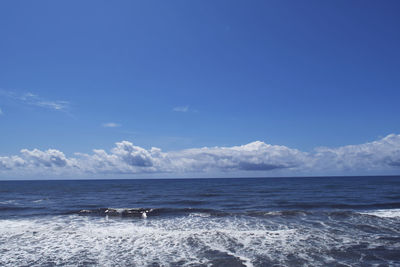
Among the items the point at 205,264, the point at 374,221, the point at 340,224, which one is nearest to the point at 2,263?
the point at 205,264

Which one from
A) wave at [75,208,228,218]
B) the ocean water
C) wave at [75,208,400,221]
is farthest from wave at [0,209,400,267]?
wave at [75,208,228,218]

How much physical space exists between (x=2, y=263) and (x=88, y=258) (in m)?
3.90

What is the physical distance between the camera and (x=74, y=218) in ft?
74.9

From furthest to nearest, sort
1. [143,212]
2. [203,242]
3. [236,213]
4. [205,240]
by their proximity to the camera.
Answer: [143,212], [236,213], [205,240], [203,242]

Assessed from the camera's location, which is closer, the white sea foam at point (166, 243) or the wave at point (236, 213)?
the white sea foam at point (166, 243)

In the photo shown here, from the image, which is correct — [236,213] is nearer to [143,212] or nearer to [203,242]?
[143,212]

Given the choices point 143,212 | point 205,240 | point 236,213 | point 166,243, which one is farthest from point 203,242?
point 143,212

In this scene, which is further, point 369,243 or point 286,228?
point 286,228

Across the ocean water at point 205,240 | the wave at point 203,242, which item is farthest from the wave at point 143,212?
the wave at point 203,242

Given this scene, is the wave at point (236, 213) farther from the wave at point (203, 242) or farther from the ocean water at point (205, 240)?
the wave at point (203, 242)

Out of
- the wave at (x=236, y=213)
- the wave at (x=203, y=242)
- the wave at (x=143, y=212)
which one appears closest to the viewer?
the wave at (x=203, y=242)

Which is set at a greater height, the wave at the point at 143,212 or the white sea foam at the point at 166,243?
the white sea foam at the point at 166,243

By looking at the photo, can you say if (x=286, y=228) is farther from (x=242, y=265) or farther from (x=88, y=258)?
(x=88, y=258)

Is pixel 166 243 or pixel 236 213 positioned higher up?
pixel 166 243
